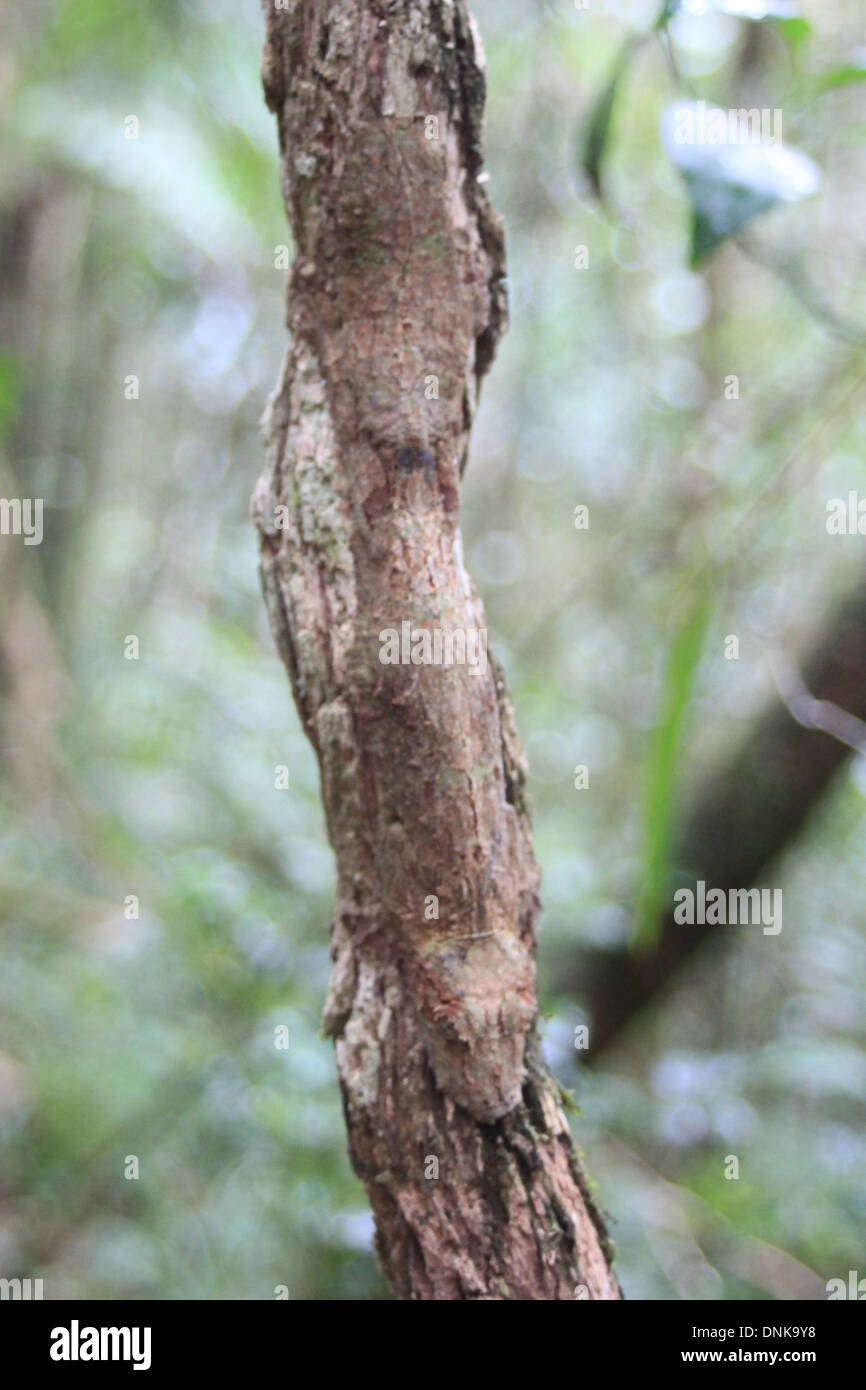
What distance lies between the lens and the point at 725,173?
1048 millimetres

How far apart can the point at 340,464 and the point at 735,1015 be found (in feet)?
10.1

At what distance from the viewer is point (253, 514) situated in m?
1.00

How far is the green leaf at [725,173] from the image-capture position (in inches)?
40.8

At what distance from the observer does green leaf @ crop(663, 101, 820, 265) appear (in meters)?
1.04

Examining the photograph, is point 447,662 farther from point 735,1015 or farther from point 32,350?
point 32,350
